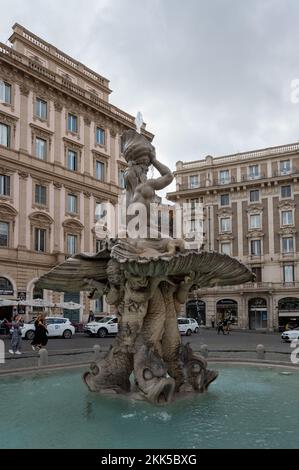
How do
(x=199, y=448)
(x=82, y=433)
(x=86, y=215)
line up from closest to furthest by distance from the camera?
(x=199, y=448)
(x=82, y=433)
(x=86, y=215)

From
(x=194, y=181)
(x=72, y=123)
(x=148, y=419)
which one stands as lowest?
Answer: (x=148, y=419)

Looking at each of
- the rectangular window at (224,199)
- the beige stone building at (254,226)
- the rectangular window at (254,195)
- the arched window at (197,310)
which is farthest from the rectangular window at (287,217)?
the arched window at (197,310)

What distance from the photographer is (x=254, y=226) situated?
5081cm

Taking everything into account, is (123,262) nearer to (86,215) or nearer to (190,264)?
(190,264)

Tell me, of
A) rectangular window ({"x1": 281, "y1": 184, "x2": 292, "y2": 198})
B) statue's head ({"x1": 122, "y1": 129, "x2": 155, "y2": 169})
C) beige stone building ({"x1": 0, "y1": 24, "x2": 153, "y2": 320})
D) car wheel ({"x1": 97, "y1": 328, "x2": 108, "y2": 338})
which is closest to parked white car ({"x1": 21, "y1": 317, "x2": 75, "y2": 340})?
car wheel ({"x1": 97, "y1": 328, "x2": 108, "y2": 338})

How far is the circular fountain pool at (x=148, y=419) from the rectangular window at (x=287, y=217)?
141 feet

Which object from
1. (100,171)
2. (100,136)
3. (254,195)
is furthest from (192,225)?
(100,136)

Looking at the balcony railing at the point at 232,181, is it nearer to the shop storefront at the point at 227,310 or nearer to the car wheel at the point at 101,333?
the shop storefront at the point at 227,310

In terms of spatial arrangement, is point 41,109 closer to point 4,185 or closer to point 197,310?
point 4,185

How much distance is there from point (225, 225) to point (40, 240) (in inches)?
962

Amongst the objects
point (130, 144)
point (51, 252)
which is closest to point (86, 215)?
point (51, 252)

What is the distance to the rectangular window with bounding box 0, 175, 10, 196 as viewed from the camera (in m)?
32.3
